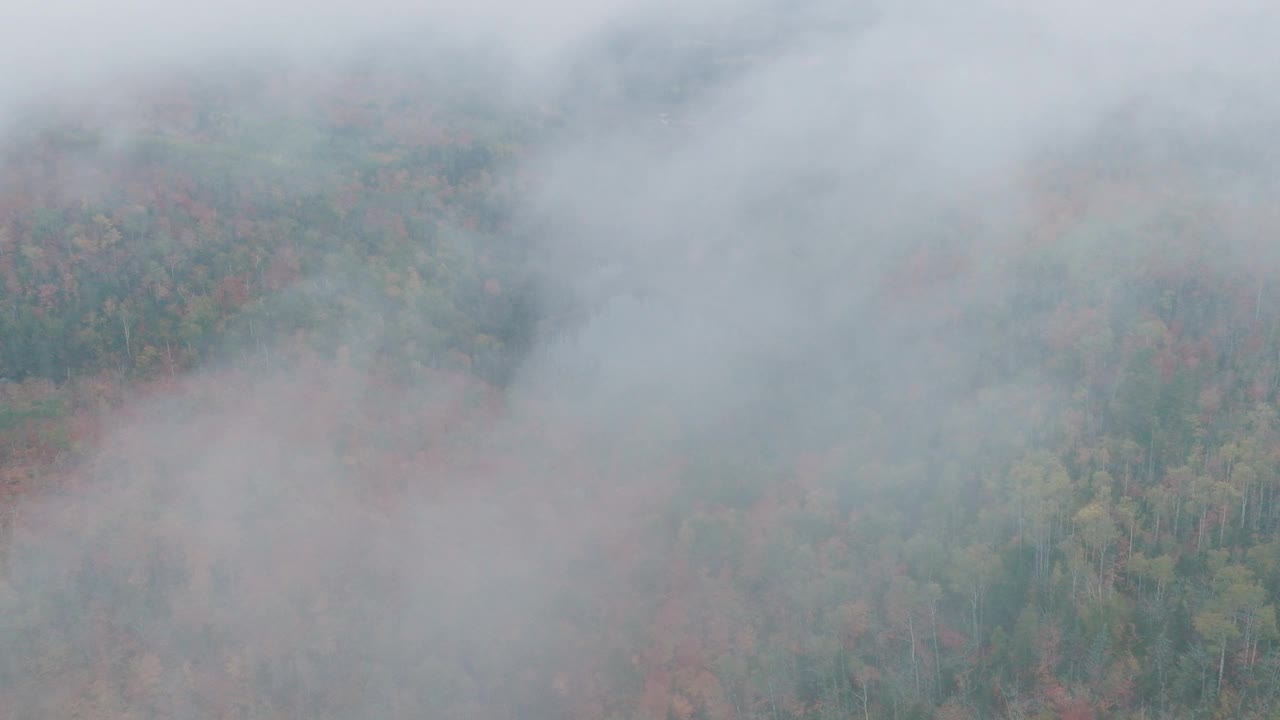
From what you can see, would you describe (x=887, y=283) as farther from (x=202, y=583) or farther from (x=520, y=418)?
(x=202, y=583)

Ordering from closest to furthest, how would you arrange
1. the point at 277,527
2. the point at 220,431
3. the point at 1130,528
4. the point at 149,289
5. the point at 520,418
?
the point at 1130,528 < the point at 277,527 < the point at 220,431 < the point at 149,289 < the point at 520,418

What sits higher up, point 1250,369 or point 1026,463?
point 1250,369

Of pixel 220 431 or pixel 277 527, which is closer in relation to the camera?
pixel 277 527

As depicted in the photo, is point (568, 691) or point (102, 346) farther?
point (102, 346)

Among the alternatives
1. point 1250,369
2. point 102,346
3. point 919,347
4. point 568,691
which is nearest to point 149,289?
point 102,346

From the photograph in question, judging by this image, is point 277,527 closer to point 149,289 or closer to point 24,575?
point 24,575

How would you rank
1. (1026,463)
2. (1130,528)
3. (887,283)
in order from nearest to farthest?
(1130,528), (1026,463), (887,283)

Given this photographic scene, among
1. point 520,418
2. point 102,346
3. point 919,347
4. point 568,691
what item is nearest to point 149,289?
point 102,346

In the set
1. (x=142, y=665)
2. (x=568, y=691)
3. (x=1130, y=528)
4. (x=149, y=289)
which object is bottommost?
(x=568, y=691)

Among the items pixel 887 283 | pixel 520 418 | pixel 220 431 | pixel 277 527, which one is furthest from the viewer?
pixel 887 283
